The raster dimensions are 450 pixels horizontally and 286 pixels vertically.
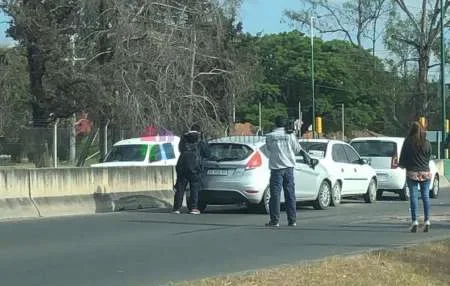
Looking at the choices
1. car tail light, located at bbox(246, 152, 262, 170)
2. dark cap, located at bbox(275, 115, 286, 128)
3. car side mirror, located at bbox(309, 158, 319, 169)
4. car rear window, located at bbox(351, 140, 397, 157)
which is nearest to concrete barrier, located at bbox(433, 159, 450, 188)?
car rear window, located at bbox(351, 140, 397, 157)

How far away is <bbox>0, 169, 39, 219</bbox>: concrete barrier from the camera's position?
16.1m

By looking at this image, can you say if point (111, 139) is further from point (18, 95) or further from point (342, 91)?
point (342, 91)

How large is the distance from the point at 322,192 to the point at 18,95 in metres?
27.0

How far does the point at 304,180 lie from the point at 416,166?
5.05 meters

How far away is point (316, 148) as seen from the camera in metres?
19.8

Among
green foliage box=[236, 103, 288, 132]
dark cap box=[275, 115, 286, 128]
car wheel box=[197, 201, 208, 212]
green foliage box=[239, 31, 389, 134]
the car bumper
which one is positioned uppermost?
green foliage box=[239, 31, 389, 134]

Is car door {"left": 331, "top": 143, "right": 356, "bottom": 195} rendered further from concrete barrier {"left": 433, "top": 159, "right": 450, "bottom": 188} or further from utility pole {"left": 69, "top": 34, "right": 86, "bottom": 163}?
utility pole {"left": 69, "top": 34, "right": 86, "bottom": 163}

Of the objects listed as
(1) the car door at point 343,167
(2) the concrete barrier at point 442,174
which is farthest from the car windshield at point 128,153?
(2) the concrete barrier at point 442,174

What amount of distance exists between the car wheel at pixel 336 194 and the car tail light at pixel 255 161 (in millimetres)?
2815

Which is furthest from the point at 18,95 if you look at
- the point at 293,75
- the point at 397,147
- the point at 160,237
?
the point at 293,75

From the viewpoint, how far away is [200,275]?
9.11 meters

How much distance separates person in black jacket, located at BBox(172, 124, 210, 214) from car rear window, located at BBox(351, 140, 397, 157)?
23.3ft

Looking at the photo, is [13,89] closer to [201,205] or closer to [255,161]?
[201,205]

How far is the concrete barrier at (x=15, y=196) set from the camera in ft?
53.0
